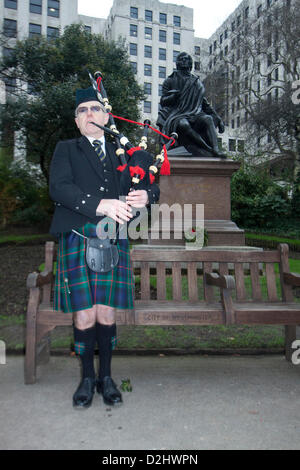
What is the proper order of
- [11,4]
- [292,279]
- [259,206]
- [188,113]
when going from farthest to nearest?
[11,4] → [259,206] → [188,113] → [292,279]

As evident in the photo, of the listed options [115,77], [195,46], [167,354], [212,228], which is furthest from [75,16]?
[167,354]

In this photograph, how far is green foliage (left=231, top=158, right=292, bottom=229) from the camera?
19.5 meters

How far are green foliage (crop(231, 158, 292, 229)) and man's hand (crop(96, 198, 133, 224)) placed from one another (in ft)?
57.7

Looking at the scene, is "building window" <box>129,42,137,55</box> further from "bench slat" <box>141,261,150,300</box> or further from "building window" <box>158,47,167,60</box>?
"bench slat" <box>141,261,150,300</box>

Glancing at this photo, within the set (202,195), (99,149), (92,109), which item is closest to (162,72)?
(202,195)

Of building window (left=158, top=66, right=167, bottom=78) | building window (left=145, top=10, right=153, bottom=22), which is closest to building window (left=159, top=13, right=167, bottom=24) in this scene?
building window (left=145, top=10, right=153, bottom=22)

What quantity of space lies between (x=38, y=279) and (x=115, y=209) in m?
1.09

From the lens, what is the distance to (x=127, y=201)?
2582 millimetres

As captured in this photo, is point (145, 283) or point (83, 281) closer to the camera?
point (83, 281)

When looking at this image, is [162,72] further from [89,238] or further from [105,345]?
[105,345]

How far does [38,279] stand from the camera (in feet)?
10.5

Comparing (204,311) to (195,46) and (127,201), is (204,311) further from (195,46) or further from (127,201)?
(195,46)
